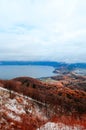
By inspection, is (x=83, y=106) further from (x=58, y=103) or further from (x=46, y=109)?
(x=46, y=109)

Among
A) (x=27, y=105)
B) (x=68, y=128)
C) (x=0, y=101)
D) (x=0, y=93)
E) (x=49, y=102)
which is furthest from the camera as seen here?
(x=49, y=102)

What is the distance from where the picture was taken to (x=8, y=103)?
27.1 m

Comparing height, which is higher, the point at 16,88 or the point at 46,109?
the point at 16,88

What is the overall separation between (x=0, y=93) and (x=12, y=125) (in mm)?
11021

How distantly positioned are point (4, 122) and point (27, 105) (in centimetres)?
1264

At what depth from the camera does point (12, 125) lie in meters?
18.0

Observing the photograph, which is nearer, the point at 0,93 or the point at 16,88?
the point at 0,93

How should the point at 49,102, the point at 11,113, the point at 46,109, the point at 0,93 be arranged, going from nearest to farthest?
the point at 11,113 → the point at 0,93 → the point at 46,109 → the point at 49,102

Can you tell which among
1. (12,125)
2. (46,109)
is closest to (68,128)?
(12,125)

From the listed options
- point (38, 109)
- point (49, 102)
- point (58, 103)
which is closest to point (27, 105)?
point (38, 109)

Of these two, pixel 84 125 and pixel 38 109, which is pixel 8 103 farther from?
pixel 84 125

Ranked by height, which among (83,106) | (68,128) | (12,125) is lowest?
(83,106)

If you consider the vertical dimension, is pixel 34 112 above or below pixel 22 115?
below

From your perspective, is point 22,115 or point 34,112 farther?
point 34,112
